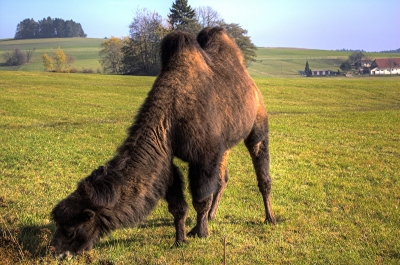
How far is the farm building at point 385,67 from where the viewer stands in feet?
268

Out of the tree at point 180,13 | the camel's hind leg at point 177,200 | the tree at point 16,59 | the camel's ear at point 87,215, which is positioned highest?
the tree at point 180,13

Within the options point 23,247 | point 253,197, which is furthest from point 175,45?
point 253,197

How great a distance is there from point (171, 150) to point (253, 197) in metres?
3.50

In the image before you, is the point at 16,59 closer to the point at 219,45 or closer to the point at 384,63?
the point at 384,63

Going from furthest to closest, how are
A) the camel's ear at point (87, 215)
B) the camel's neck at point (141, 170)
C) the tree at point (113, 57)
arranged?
the tree at point (113, 57) → the camel's neck at point (141, 170) → the camel's ear at point (87, 215)

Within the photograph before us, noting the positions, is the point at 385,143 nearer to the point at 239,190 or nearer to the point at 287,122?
the point at 287,122

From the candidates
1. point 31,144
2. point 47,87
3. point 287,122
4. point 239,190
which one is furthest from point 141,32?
point 239,190

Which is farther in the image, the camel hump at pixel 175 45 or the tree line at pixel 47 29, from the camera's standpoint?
the tree line at pixel 47 29

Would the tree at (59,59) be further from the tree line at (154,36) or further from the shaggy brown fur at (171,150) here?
the shaggy brown fur at (171,150)

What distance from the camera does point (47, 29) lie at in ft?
469

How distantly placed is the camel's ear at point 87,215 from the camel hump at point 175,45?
247cm

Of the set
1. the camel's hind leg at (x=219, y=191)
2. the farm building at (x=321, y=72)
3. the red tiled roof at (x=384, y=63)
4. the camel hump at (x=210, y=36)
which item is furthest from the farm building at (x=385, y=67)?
the camel's hind leg at (x=219, y=191)

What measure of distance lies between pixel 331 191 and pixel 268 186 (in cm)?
228

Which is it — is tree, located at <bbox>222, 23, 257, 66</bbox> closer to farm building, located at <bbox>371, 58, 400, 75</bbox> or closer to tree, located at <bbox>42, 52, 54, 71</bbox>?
farm building, located at <bbox>371, 58, 400, 75</bbox>
